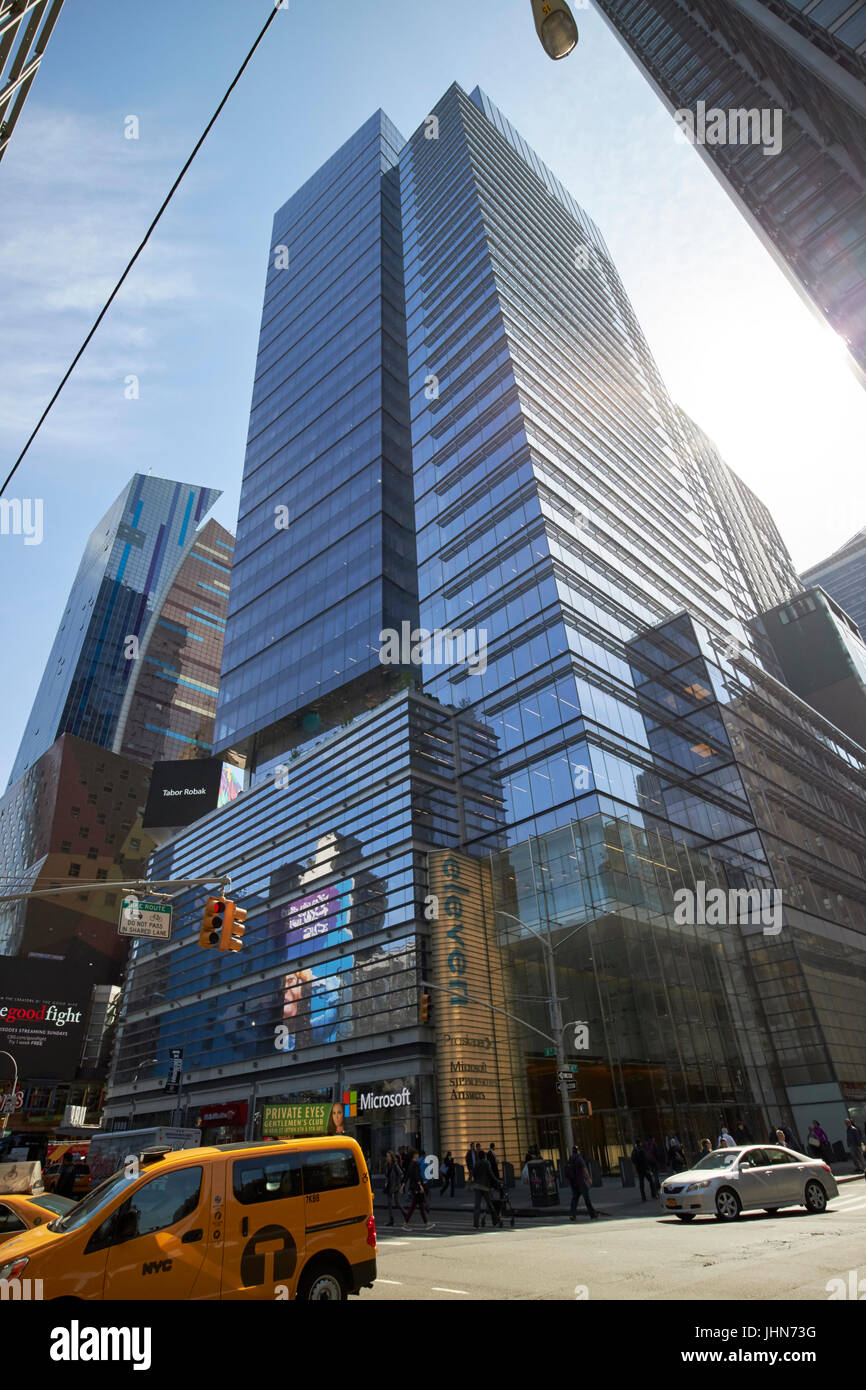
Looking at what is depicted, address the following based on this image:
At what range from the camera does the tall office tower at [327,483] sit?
179 feet

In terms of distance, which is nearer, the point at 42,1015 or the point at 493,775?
the point at 493,775

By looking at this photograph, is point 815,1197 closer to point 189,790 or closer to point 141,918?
point 141,918

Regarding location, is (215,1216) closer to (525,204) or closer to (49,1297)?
(49,1297)

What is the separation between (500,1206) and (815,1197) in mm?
6773

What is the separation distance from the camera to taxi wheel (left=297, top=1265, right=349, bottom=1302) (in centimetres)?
737

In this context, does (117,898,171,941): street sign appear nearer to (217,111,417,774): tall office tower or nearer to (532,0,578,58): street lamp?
(532,0,578,58): street lamp

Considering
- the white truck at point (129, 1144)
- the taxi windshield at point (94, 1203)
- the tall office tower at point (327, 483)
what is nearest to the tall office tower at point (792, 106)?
the tall office tower at point (327, 483)

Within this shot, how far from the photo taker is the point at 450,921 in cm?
3450

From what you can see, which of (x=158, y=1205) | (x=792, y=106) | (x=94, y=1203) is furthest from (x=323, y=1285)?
(x=792, y=106)

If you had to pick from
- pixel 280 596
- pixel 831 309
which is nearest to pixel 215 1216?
pixel 831 309

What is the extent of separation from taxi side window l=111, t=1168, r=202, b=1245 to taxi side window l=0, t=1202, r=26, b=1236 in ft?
17.2

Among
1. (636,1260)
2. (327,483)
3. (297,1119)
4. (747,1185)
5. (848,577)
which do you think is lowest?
(636,1260)

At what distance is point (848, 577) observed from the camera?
509ft

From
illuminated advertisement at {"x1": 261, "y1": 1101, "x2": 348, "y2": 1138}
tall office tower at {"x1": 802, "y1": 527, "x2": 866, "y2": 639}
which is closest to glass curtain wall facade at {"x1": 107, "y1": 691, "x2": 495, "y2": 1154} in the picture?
illuminated advertisement at {"x1": 261, "y1": 1101, "x2": 348, "y2": 1138}
